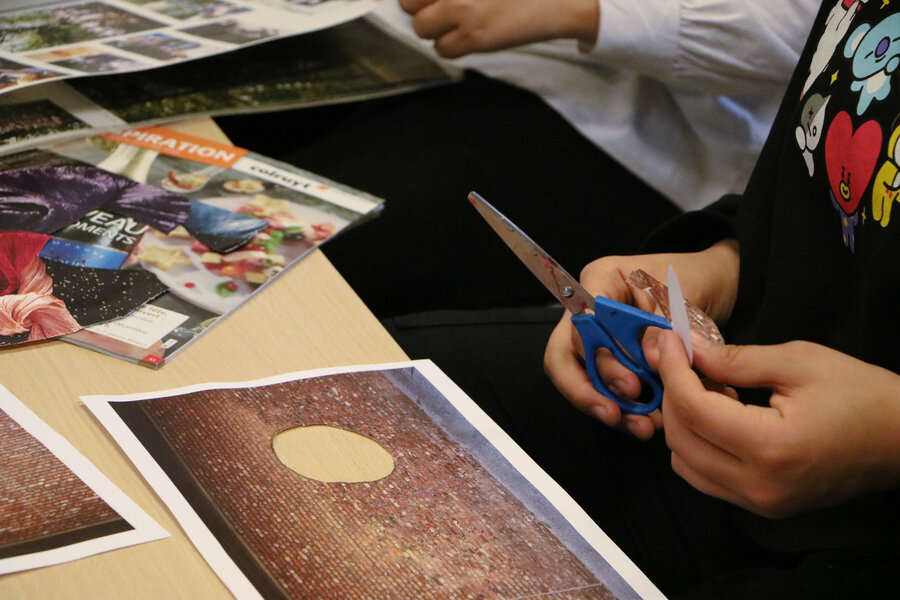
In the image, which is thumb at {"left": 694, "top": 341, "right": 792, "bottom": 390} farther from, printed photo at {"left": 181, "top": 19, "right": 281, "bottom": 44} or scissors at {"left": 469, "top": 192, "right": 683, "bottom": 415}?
printed photo at {"left": 181, "top": 19, "right": 281, "bottom": 44}

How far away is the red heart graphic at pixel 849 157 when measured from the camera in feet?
1.79

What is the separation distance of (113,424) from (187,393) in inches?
1.8

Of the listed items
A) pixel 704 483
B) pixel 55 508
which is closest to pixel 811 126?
pixel 704 483

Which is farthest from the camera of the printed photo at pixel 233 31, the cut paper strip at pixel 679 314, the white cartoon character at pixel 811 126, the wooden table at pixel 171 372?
the printed photo at pixel 233 31

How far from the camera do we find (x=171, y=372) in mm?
521

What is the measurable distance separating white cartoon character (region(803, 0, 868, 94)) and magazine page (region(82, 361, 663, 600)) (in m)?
0.35

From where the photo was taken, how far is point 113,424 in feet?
1.53

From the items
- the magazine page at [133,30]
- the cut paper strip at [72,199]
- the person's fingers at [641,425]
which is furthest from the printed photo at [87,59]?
the person's fingers at [641,425]

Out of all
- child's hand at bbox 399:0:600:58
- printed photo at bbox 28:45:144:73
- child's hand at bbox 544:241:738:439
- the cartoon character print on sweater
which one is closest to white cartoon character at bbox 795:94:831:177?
the cartoon character print on sweater

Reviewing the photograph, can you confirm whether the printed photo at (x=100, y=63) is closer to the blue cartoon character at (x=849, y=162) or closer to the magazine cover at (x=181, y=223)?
the magazine cover at (x=181, y=223)

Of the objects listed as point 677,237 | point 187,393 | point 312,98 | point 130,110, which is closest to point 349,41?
point 312,98

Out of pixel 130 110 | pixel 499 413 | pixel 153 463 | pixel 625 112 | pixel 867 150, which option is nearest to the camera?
pixel 153 463

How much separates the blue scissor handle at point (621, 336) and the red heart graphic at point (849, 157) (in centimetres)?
15

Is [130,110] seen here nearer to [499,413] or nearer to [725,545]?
[499,413]
